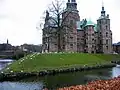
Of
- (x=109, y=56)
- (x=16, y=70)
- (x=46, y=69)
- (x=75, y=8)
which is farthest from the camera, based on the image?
(x=75, y=8)

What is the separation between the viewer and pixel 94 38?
117438 mm

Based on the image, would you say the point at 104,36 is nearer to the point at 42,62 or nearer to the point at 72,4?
the point at 72,4

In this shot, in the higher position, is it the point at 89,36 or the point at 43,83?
the point at 89,36

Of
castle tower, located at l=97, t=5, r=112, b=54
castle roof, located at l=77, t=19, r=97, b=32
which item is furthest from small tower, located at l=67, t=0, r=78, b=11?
castle tower, located at l=97, t=5, r=112, b=54

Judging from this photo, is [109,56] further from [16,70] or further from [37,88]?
[37,88]

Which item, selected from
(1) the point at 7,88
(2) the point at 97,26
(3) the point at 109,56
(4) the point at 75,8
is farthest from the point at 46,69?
(2) the point at 97,26

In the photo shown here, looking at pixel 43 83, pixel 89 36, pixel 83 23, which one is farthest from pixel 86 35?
pixel 43 83

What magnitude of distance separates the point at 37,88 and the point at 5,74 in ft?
41.7

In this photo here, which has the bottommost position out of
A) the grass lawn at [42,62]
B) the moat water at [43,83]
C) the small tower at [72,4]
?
the moat water at [43,83]

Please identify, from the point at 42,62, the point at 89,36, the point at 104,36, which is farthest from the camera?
the point at 104,36

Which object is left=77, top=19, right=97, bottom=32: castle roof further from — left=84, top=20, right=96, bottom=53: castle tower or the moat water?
the moat water

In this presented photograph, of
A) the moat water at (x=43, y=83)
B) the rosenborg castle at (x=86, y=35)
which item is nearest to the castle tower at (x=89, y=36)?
the rosenborg castle at (x=86, y=35)

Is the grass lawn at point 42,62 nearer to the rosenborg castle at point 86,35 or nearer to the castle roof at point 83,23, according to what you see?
the rosenborg castle at point 86,35

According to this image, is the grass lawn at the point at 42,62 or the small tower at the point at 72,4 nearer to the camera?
the grass lawn at the point at 42,62
